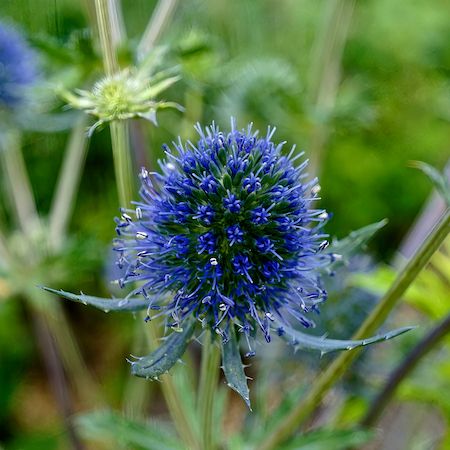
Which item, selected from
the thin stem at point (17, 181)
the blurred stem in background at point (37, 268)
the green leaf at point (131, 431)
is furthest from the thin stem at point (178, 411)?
the thin stem at point (17, 181)

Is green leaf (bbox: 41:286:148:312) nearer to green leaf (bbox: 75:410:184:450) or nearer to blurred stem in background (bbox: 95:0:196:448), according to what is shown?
blurred stem in background (bbox: 95:0:196:448)

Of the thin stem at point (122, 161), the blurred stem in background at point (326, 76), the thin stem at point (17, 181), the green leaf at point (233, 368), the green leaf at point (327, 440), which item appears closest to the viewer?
the green leaf at point (233, 368)

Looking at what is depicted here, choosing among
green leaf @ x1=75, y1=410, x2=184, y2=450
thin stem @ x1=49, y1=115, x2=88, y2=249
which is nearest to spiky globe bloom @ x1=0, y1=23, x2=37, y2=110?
thin stem @ x1=49, y1=115, x2=88, y2=249

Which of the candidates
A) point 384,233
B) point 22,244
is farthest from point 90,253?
point 384,233

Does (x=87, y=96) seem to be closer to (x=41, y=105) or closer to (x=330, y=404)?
(x=41, y=105)

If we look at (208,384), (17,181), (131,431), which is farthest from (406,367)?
(17,181)

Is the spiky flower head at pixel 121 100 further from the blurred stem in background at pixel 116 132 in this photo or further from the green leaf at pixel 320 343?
the green leaf at pixel 320 343

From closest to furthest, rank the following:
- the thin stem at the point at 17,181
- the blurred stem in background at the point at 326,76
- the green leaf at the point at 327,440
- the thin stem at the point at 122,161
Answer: the thin stem at the point at 122,161 → the green leaf at the point at 327,440 → the blurred stem in background at the point at 326,76 → the thin stem at the point at 17,181
